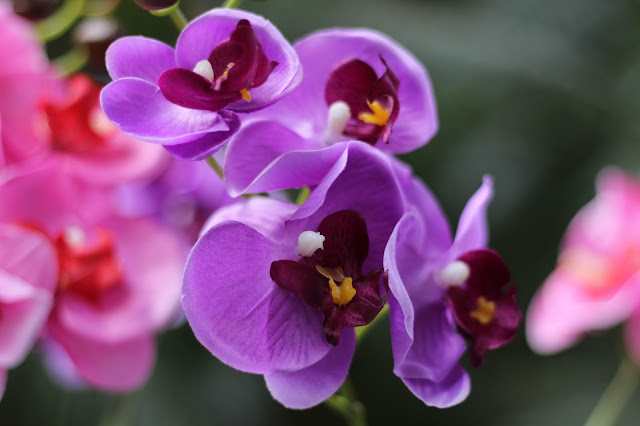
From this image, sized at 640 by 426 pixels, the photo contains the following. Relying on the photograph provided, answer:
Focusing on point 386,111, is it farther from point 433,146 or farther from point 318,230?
point 433,146

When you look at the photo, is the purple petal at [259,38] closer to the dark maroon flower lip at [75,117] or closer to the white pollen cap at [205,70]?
the white pollen cap at [205,70]

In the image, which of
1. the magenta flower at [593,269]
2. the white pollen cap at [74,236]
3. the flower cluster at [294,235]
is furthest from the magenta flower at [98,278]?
the magenta flower at [593,269]

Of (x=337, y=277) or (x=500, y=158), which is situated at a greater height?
(x=337, y=277)

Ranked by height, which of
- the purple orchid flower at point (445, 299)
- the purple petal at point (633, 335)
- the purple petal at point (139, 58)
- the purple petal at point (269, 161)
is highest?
the purple petal at point (139, 58)

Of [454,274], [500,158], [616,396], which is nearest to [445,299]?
[454,274]

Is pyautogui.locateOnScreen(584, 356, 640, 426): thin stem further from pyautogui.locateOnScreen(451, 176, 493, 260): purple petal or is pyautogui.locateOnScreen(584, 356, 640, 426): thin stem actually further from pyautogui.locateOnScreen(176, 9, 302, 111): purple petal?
pyautogui.locateOnScreen(176, 9, 302, 111): purple petal

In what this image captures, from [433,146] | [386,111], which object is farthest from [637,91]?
[386,111]

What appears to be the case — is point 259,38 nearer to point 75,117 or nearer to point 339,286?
point 339,286
